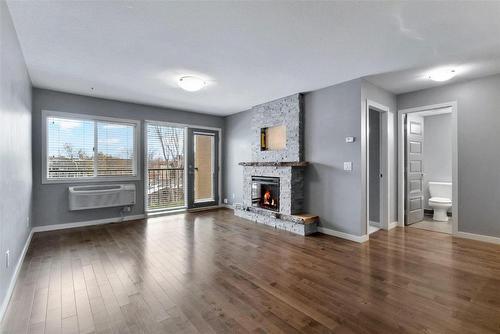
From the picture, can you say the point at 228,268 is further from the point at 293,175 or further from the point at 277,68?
the point at 277,68

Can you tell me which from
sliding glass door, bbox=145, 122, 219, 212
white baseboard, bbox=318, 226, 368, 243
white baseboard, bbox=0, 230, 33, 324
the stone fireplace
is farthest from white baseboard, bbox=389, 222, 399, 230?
white baseboard, bbox=0, 230, 33, 324

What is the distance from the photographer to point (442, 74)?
3664mm

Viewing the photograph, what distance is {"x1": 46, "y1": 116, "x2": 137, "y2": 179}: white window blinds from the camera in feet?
15.4

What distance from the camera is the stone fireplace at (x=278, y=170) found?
4637 mm

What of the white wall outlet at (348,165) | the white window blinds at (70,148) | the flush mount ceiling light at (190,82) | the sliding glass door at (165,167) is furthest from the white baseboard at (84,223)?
the white wall outlet at (348,165)

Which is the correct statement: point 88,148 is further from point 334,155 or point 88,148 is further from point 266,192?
point 334,155

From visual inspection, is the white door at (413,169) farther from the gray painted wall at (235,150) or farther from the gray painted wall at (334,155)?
the gray painted wall at (235,150)

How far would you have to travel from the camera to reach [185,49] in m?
2.93

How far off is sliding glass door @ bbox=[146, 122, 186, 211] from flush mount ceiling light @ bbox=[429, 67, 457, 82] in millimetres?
5328

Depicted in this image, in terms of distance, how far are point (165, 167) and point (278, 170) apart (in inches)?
117

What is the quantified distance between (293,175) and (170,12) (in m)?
3.32

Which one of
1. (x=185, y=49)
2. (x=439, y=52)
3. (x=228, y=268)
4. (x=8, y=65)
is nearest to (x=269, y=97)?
(x=185, y=49)

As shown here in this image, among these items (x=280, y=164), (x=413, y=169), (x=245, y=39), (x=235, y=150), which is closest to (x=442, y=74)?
(x=413, y=169)

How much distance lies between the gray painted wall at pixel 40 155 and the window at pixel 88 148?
13 cm
